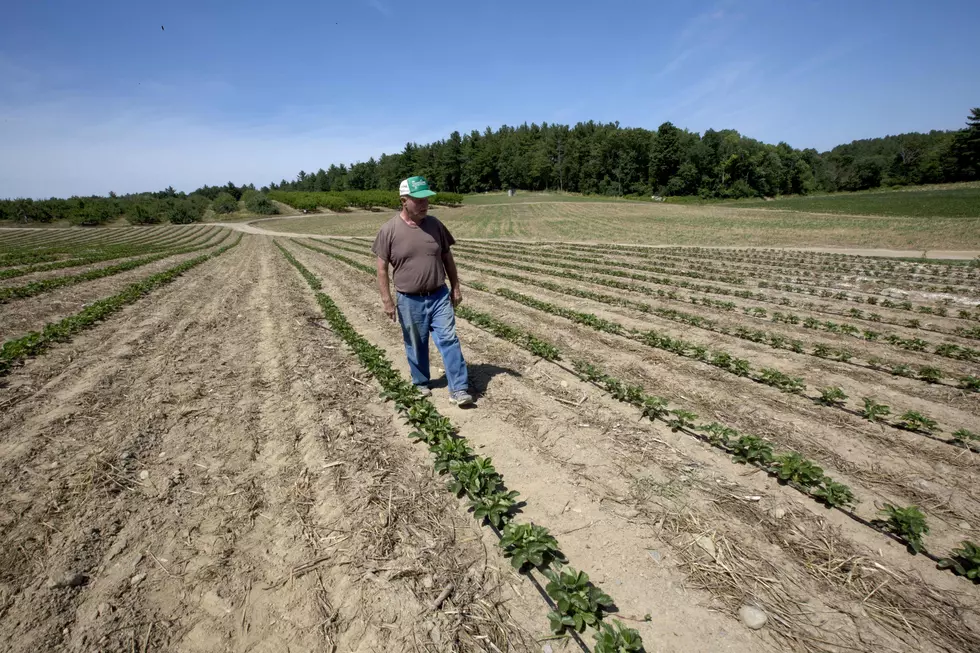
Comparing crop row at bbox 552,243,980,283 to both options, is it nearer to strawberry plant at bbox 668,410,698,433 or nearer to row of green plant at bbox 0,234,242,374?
strawberry plant at bbox 668,410,698,433

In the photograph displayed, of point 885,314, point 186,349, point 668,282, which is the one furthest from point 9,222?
point 885,314

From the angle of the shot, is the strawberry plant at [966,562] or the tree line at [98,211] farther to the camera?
the tree line at [98,211]

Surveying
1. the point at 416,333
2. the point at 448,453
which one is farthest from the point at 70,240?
the point at 448,453

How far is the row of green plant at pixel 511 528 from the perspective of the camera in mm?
2529

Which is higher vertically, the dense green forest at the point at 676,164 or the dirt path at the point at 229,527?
the dense green forest at the point at 676,164

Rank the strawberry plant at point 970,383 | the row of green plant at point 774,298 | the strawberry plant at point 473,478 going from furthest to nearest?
the row of green plant at point 774,298 < the strawberry plant at point 970,383 < the strawberry plant at point 473,478

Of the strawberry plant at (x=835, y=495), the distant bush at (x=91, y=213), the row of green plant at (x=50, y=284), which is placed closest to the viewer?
the strawberry plant at (x=835, y=495)

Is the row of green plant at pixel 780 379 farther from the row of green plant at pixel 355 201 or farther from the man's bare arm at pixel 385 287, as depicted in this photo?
the row of green plant at pixel 355 201

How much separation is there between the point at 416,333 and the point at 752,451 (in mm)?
3935

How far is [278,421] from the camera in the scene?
203 inches

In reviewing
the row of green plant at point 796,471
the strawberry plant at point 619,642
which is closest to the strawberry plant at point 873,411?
the row of green plant at point 796,471

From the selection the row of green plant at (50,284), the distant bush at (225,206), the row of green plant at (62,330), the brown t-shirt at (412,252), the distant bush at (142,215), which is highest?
the distant bush at (225,206)

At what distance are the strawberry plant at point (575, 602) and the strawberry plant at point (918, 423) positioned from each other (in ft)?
14.1

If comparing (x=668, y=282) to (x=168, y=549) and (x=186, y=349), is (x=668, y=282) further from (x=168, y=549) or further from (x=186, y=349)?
(x=168, y=549)
